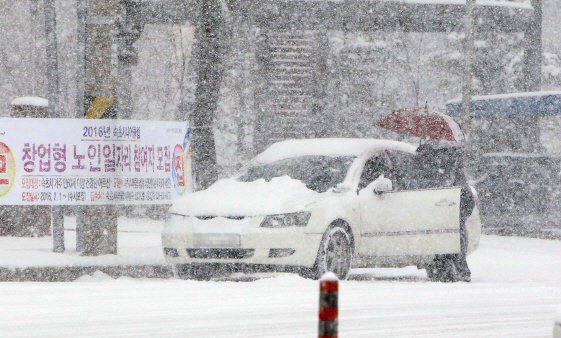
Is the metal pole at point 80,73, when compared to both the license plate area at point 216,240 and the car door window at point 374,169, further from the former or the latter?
the car door window at point 374,169

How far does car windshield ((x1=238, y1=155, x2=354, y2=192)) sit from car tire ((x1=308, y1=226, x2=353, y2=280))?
641 mm

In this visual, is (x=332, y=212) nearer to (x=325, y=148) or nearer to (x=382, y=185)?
(x=382, y=185)

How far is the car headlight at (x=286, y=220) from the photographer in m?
9.21

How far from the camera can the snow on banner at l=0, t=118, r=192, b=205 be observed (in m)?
11.0

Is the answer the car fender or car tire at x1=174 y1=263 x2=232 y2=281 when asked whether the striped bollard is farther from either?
car tire at x1=174 y1=263 x2=232 y2=281

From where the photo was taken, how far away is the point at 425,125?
12.1 metres

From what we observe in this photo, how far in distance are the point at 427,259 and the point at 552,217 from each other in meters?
9.11

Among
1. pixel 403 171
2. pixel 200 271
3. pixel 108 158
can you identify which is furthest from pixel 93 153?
pixel 403 171

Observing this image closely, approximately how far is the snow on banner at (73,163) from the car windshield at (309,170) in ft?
4.63

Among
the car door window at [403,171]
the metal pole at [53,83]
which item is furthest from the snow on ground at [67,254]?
the car door window at [403,171]

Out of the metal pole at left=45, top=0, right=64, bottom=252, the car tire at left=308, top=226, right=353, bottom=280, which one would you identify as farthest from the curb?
the car tire at left=308, top=226, right=353, bottom=280

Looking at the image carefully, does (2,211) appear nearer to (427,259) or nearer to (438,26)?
(427,259)

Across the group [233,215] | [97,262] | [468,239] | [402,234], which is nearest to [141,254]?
[97,262]

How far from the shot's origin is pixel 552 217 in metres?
19.0
